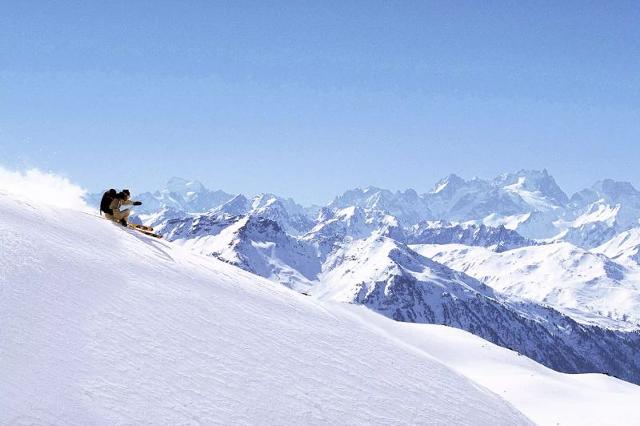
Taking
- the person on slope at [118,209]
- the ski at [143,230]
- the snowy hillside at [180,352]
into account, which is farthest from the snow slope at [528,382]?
the person on slope at [118,209]

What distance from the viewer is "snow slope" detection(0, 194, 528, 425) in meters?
10.1

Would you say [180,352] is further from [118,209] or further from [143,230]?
[143,230]

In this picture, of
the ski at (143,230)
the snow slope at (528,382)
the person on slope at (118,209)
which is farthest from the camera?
the ski at (143,230)

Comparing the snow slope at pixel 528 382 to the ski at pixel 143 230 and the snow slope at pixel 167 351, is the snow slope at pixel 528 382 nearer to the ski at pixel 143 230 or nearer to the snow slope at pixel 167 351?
the snow slope at pixel 167 351

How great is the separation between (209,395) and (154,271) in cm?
787

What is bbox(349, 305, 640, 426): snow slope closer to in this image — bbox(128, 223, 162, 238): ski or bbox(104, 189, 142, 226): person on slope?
bbox(128, 223, 162, 238): ski

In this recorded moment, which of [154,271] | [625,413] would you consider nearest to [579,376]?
→ [625,413]

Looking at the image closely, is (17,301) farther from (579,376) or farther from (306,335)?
(579,376)

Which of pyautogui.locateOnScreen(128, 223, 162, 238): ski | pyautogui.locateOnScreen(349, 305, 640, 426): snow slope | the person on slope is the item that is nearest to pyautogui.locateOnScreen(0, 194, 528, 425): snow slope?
the person on slope

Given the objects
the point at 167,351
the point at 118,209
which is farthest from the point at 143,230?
the point at 167,351

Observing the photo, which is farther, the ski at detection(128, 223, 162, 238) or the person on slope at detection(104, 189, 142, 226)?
the ski at detection(128, 223, 162, 238)

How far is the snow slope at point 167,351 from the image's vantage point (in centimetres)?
1012

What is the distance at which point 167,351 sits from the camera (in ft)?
41.9

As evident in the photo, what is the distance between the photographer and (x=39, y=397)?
9195 millimetres
